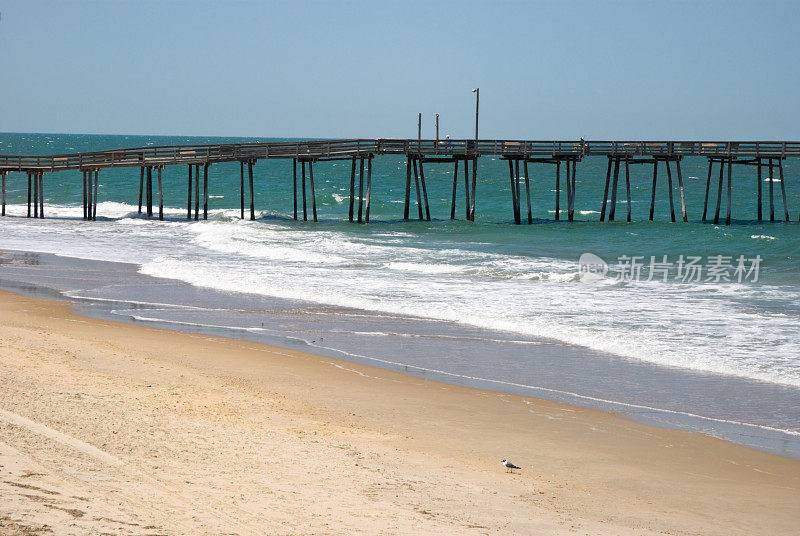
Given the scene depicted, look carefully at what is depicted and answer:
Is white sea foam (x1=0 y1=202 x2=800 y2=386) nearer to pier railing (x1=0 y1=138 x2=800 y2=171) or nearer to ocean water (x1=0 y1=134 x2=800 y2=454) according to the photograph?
ocean water (x1=0 y1=134 x2=800 y2=454)

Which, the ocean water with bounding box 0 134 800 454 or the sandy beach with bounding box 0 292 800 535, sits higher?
the sandy beach with bounding box 0 292 800 535

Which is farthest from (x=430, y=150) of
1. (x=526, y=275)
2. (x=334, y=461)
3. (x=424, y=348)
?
(x=334, y=461)

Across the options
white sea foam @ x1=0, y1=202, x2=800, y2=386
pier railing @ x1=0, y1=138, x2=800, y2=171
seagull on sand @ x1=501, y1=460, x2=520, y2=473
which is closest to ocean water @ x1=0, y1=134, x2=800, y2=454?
white sea foam @ x1=0, y1=202, x2=800, y2=386

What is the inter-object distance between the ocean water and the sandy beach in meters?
1.75

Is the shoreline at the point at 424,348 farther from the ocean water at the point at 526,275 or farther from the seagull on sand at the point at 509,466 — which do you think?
the seagull on sand at the point at 509,466

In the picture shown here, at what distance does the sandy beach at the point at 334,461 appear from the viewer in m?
5.15

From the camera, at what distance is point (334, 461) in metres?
6.51

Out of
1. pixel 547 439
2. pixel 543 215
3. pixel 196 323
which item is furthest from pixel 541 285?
pixel 543 215

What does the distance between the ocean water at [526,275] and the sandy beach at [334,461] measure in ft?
5.75

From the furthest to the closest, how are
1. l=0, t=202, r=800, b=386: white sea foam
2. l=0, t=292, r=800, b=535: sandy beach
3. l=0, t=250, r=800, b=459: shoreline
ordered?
l=0, t=202, r=800, b=386: white sea foam
l=0, t=250, r=800, b=459: shoreline
l=0, t=292, r=800, b=535: sandy beach

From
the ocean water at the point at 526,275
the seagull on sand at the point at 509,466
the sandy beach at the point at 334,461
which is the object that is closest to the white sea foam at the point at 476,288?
the ocean water at the point at 526,275

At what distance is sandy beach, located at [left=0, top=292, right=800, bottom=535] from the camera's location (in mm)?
5152

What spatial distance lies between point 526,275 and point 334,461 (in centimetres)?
1452

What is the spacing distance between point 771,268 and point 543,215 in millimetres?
26443
